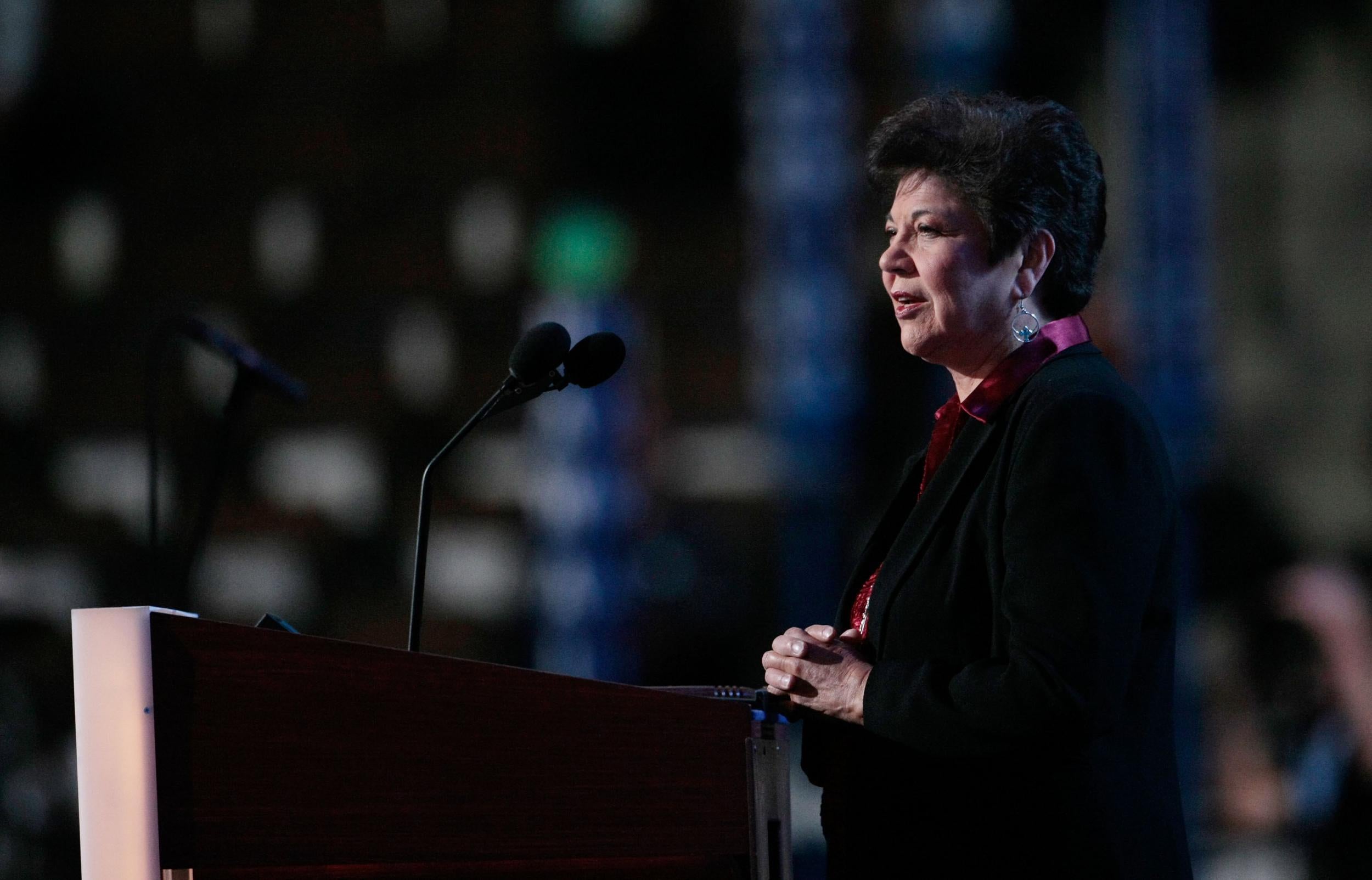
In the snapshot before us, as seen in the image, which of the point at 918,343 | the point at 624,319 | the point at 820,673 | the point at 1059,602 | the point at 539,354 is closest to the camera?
the point at 1059,602

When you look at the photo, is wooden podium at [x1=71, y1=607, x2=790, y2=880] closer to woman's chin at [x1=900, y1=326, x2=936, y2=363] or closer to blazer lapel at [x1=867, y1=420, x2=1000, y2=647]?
blazer lapel at [x1=867, y1=420, x2=1000, y2=647]

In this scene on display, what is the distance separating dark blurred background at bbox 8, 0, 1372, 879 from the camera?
15.6 feet

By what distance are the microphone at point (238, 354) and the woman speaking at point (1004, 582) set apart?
5.30 feet

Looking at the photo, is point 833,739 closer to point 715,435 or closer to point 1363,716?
point 1363,716

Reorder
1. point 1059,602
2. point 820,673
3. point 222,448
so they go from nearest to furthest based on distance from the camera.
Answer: point 1059,602 < point 820,673 < point 222,448

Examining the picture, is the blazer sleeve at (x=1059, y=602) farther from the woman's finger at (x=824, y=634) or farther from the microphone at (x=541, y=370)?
the microphone at (x=541, y=370)

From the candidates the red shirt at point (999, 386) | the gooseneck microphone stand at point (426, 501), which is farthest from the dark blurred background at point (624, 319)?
the red shirt at point (999, 386)

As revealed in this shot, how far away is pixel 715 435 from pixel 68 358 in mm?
3050

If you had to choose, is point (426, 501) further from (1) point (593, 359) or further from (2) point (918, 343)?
(2) point (918, 343)

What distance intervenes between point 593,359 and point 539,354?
0.06 meters

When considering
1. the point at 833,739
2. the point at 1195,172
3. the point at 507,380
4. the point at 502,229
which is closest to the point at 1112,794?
the point at 833,739

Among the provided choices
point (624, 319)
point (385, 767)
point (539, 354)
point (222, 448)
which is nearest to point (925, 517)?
point (539, 354)

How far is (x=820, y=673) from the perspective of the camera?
1.37 meters

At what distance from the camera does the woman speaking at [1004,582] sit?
Result: 1246 millimetres
